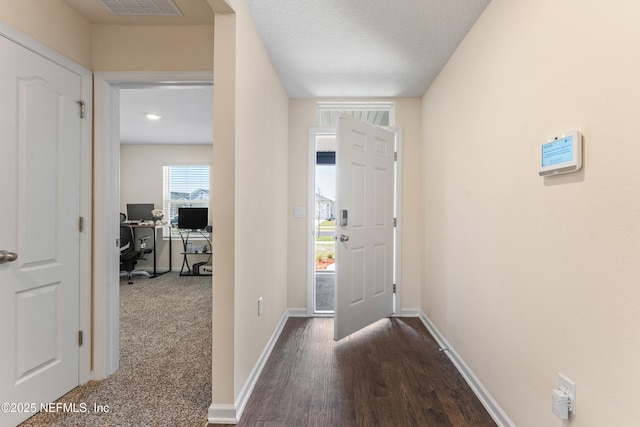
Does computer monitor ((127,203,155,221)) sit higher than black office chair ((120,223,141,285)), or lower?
higher

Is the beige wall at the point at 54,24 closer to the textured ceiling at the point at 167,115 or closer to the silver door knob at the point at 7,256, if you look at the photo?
the textured ceiling at the point at 167,115

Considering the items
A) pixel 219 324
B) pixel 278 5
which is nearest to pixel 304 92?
pixel 278 5

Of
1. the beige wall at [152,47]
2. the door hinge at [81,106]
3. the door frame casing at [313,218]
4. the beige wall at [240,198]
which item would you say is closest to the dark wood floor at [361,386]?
the beige wall at [240,198]

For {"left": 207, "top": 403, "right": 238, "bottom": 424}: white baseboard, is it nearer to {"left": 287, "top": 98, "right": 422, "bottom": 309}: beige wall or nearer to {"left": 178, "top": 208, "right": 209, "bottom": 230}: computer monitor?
{"left": 287, "top": 98, "right": 422, "bottom": 309}: beige wall

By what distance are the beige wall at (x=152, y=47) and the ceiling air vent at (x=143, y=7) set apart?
129 mm

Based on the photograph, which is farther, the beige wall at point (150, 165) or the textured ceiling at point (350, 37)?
the beige wall at point (150, 165)

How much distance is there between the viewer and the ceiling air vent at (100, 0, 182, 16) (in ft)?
5.87

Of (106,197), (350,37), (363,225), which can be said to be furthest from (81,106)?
(363,225)

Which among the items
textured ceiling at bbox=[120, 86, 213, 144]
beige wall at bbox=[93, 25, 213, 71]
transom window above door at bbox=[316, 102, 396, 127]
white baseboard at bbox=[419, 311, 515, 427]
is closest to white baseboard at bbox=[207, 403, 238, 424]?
white baseboard at bbox=[419, 311, 515, 427]

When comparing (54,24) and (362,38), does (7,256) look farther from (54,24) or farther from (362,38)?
(362,38)

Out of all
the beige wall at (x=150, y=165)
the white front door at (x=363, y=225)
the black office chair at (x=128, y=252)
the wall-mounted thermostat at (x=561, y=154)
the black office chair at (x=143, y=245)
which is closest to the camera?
the wall-mounted thermostat at (x=561, y=154)

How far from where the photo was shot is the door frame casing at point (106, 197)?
1994mm

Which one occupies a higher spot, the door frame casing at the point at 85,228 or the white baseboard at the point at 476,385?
the door frame casing at the point at 85,228

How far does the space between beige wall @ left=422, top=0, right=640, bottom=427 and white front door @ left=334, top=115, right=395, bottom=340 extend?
88 cm
